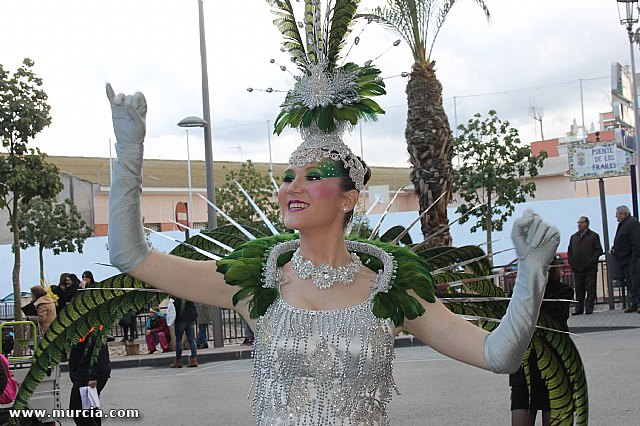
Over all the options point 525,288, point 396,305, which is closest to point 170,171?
point 396,305

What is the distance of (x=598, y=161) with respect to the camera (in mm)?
18891

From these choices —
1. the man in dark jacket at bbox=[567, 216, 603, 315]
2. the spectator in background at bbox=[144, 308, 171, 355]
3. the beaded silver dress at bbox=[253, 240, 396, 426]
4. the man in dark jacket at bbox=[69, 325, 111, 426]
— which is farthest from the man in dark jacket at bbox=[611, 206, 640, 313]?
the beaded silver dress at bbox=[253, 240, 396, 426]

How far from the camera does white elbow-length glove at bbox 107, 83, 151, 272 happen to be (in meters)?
3.08

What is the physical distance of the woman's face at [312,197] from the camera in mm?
3387

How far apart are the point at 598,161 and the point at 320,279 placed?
1654 centimetres

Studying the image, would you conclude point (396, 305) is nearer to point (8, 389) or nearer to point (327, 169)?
point (327, 169)

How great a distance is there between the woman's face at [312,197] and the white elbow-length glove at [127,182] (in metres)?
0.55

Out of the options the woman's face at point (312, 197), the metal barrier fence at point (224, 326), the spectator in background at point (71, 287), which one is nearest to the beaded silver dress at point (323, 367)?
the woman's face at point (312, 197)

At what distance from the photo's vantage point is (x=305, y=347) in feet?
10.6

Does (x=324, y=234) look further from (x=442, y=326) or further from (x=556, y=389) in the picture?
(x=556, y=389)

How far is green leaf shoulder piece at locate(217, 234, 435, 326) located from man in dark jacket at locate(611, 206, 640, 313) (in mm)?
13084

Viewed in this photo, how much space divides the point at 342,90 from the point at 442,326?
100 centimetres

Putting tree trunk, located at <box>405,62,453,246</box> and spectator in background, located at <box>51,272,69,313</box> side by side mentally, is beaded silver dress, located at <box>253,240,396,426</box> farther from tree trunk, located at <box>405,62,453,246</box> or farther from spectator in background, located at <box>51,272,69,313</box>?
tree trunk, located at <box>405,62,453,246</box>

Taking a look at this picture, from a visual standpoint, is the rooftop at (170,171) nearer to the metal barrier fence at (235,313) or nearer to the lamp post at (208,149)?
the metal barrier fence at (235,313)
